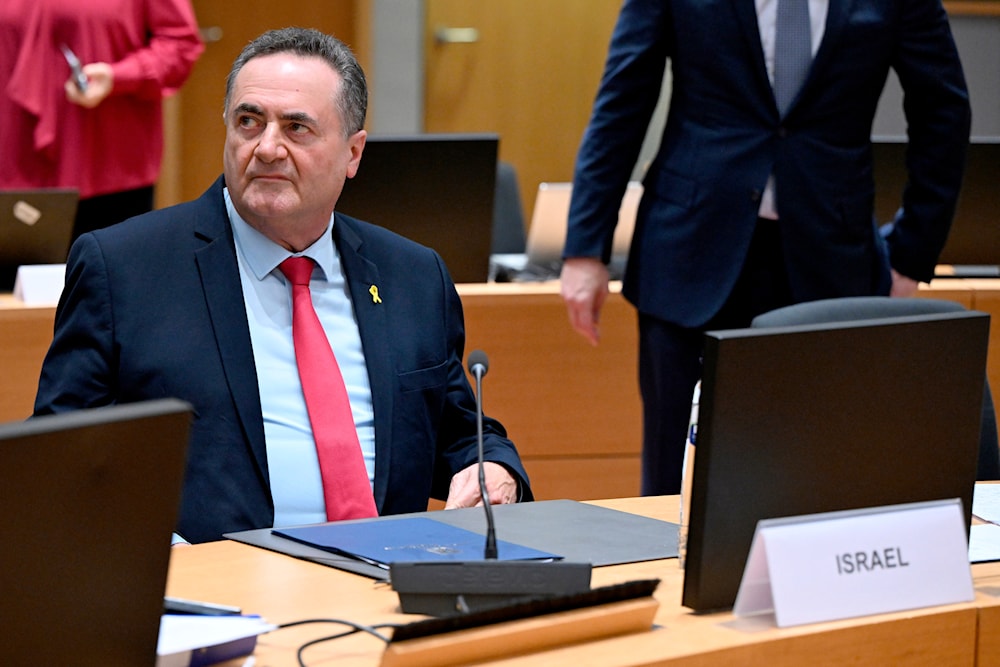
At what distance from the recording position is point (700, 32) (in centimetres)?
286

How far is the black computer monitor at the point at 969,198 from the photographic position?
3598 millimetres

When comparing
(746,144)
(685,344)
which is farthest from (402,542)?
(746,144)

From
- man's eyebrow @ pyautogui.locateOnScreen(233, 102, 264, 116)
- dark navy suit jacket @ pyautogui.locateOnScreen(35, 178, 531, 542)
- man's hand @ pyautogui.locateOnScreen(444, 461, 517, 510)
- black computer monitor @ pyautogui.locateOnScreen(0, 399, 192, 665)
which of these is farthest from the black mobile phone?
man's eyebrow @ pyautogui.locateOnScreen(233, 102, 264, 116)

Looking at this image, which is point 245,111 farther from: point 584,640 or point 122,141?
point 122,141

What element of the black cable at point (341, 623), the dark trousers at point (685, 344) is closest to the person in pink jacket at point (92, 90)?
the dark trousers at point (685, 344)

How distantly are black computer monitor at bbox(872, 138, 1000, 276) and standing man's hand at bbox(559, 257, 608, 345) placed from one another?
2.86ft

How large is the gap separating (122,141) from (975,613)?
315 cm

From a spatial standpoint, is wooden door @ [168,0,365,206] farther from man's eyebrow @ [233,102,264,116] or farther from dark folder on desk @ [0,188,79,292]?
man's eyebrow @ [233,102,264,116]

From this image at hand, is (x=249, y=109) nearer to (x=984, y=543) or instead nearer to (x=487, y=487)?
(x=487, y=487)

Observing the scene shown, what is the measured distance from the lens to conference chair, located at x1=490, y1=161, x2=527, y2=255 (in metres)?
4.72

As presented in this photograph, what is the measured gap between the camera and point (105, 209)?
4.13 meters

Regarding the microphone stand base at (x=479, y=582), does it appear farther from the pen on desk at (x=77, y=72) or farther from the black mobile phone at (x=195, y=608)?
the pen on desk at (x=77, y=72)

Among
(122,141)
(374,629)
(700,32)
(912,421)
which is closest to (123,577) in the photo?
(374,629)

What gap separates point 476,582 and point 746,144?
1.68 meters
